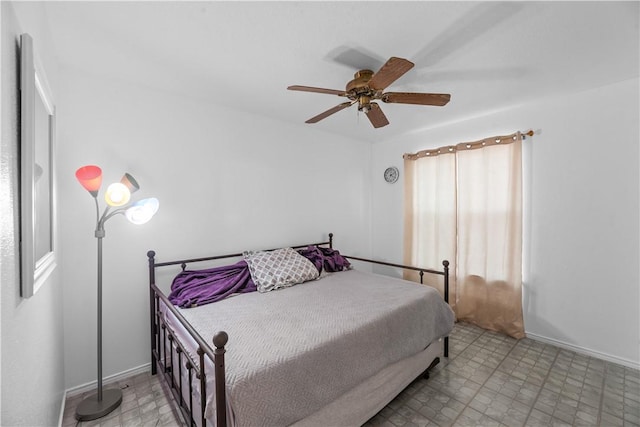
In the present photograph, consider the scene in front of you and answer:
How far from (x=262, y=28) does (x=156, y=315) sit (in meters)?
2.24

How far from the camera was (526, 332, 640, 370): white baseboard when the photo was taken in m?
2.26

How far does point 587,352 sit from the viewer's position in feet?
8.05

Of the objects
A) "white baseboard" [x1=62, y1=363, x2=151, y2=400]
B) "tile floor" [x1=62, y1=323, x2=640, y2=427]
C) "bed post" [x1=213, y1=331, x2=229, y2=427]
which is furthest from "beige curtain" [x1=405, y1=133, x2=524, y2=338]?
"white baseboard" [x1=62, y1=363, x2=151, y2=400]

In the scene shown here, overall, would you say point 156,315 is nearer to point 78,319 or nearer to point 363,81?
point 78,319

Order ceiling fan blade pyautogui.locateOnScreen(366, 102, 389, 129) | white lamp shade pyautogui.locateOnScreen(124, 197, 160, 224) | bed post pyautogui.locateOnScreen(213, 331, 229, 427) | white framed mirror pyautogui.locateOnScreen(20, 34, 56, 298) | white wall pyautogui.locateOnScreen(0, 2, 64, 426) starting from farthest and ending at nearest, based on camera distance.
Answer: ceiling fan blade pyautogui.locateOnScreen(366, 102, 389, 129) < white lamp shade pyautogui.locateOnScreen(124, 197, 160, 224) < bed post pyautogui.locateOnScreen(213, 331, 229, 427) < white framed mirror pyautogui.locateOnScreen(20, 34, 56, 298) < white wall pyautogui.locateOnScreen(0, 2, 64, 426)

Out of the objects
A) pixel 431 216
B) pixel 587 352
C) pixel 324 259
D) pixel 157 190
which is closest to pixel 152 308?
pixel 157 190

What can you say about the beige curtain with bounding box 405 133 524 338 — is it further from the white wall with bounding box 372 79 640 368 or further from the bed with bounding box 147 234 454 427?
the bed with bounding box 147 234 454 427

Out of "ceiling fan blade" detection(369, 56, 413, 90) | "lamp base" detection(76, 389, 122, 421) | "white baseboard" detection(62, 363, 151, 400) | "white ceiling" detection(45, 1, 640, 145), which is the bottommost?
"white baseboard" detection(62, 363, 151, 400)

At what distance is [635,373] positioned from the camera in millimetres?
2184

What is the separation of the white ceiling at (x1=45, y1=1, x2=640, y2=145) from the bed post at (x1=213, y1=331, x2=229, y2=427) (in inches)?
62.9

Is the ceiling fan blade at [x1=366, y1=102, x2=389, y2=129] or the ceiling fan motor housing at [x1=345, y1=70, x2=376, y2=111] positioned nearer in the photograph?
the ceiling fan motor housing at [x1=345, y1=70, x2=376, y2=111]

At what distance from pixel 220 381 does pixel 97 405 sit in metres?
1.45

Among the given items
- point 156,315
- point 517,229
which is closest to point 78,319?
point 156,315

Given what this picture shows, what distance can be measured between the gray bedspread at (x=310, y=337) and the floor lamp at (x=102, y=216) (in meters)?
0.70
